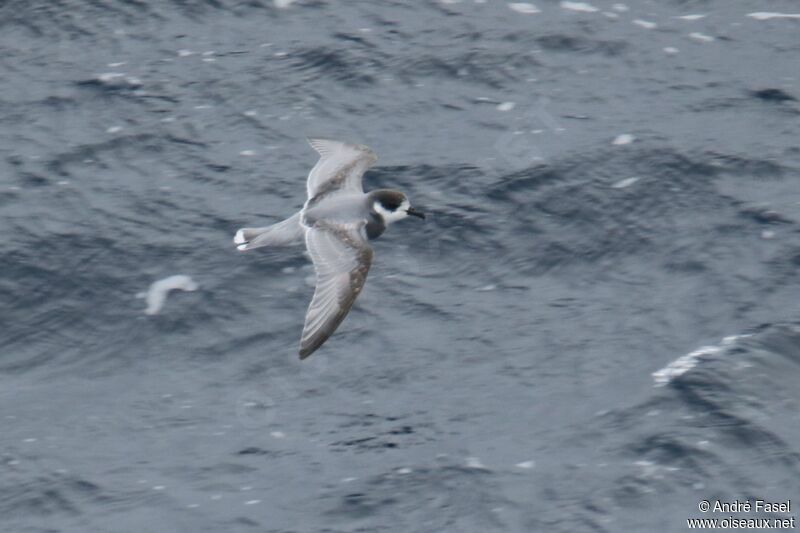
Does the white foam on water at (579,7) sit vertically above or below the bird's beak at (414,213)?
above

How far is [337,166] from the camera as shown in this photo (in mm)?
14797

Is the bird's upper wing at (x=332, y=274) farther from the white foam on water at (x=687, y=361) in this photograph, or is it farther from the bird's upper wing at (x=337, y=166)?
the white foam on water at (x=687, y=361)

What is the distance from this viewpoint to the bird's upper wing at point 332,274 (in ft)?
40.6

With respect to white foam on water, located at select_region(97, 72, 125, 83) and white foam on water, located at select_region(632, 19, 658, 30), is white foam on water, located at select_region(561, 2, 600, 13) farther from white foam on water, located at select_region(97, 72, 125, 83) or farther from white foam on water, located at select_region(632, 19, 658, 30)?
white foam on water, located at select_region(97, 72, 125, 83)

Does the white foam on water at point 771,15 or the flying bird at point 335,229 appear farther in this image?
the white foam on water at point 771,15

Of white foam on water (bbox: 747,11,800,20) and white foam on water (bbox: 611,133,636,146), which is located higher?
white foam on water (bbox: 747,11,800,20)

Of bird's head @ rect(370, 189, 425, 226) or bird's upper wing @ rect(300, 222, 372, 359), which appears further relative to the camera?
bird's head @ rect(370, 189, 425, 226)

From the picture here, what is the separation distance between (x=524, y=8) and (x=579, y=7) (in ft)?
2.36

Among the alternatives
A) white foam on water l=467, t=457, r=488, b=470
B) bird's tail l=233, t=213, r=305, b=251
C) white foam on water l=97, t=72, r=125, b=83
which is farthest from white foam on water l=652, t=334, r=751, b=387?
white foam on water l=97, t=72, r=125, b=83

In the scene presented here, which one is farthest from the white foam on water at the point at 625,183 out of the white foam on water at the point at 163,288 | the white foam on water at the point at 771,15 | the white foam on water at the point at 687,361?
the white foam on water at the point at 163,288

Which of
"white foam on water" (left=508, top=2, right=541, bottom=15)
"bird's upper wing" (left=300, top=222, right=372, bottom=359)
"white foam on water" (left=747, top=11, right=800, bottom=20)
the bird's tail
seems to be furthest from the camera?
"white foam on water" (left=508, top=2, right=541, bottom=15)

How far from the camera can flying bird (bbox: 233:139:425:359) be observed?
1264 centimetres

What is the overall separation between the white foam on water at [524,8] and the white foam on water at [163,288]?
6.70 metres

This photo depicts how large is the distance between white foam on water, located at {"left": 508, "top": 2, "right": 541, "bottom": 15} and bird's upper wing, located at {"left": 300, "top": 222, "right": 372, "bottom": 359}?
20.1 ft
